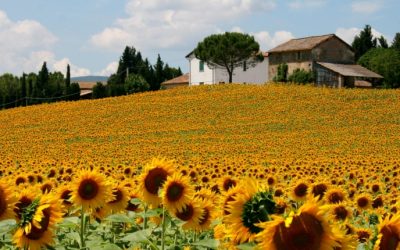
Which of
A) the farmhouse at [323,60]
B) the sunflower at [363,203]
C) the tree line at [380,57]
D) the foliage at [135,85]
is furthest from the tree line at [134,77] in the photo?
the sunflower at [363,203]

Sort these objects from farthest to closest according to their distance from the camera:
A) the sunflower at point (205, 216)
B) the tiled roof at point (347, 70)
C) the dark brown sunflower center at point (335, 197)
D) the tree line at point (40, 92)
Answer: the tiled roof at point (347, 70) → the tree line at point (40, 92) → the dark brown sunflower center at point (335, 197) → the sunflower at point (205, 216)

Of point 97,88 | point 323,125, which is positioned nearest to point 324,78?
point 97,88

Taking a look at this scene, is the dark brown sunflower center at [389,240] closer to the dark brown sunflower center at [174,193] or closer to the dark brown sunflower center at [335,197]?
the dark brown sunflower center at [174,193]

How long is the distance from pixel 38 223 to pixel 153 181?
111 centimetres

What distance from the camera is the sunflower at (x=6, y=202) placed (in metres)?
2.93

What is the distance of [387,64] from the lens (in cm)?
7106

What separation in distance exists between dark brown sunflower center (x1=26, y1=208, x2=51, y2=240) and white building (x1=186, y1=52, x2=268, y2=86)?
204 ft

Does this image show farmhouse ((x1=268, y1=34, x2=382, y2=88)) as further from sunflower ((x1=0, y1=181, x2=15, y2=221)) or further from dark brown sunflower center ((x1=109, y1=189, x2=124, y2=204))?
sunflower ((x1=0, y1=181, x2=15, y2=221))

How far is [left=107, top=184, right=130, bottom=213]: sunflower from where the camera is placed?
4.22 m

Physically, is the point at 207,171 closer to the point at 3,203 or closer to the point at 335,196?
the point at 335,196

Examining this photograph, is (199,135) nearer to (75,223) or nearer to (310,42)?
(75,223)

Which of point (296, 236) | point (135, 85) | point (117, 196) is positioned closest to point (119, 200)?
point (117, 196)

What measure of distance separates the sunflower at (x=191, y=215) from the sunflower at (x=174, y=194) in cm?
22

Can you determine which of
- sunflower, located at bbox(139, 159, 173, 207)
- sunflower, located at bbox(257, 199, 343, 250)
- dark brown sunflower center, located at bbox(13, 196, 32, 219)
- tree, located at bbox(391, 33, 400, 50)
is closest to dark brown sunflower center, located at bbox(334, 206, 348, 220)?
sunflower, located at bbox(139, 159, 173, 207)
